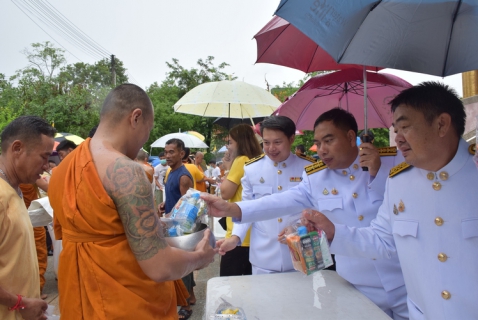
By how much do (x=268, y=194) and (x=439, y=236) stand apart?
63.1 inches

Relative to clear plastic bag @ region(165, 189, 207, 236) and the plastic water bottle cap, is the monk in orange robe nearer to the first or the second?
clear plastic bag @ region(165, 189, 207, 236)

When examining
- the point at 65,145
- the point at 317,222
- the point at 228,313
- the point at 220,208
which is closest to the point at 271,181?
the point at 220,208

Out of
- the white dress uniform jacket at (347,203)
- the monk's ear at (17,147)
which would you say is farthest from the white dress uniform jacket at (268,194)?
the monk's ear at (17,147)

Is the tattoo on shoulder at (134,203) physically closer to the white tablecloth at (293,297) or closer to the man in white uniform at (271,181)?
the white tablecloth at (293,297)

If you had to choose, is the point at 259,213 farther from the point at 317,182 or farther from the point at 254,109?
the point at 254,109

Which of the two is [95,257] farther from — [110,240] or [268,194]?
[268,194]

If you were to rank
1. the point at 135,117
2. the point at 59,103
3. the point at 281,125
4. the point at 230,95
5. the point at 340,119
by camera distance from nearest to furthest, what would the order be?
the point at 135,117, the point at 340,119, the point at 281,125, the point at 230,95, the point at 59,103

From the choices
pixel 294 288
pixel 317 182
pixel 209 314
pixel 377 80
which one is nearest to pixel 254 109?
pixel 377 80

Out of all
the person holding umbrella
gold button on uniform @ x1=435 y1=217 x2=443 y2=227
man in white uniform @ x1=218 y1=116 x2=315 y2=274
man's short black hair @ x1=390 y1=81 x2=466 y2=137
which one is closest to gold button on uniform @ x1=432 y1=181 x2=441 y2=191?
gold button on uniform @ x1=435 y1=217 x2=443 y2=227

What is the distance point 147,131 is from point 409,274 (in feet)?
4.75

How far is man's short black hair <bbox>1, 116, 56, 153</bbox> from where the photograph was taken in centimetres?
220

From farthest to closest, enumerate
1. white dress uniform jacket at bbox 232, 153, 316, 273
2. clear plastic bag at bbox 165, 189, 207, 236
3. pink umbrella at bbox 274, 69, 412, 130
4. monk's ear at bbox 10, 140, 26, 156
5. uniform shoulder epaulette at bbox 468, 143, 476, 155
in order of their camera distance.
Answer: pink umbrella at bbox 274, 69, 412, 130 < white dress uniform jacket at bbox 232, 153, 316, 273 < monk's ear at bbox 10, 140, 26, 156 < clear plastic bag at bbox 165, 189, 207, 236 < uniform shoulder epaulette at bbox 468, 143, 476, 155

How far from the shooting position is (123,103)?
5.60ft

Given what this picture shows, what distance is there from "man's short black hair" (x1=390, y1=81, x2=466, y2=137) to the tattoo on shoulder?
129 cm
